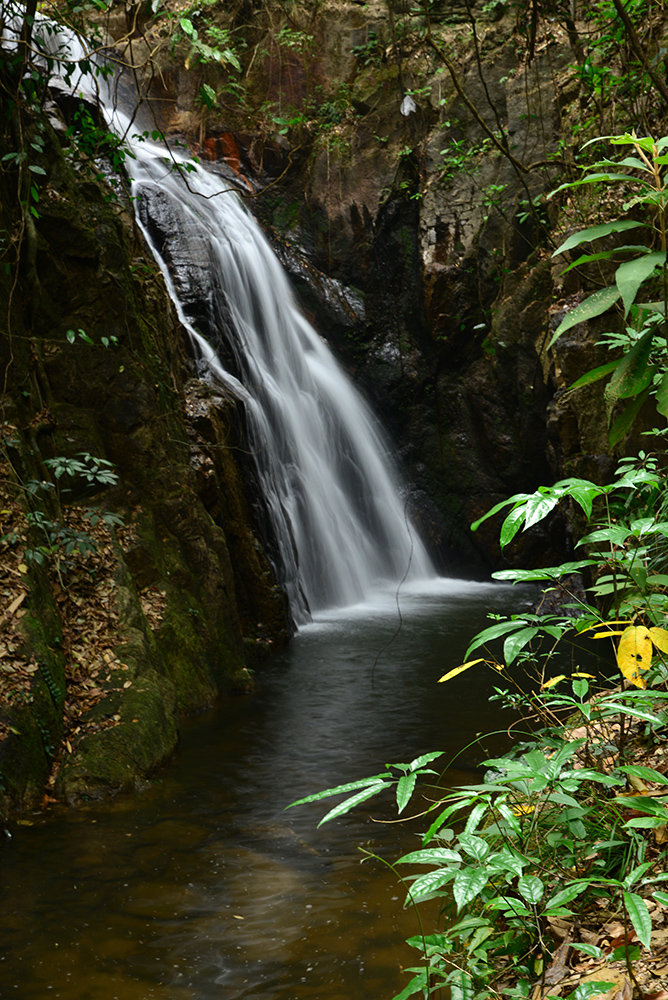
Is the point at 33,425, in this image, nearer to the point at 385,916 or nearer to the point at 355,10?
the point at 385,916

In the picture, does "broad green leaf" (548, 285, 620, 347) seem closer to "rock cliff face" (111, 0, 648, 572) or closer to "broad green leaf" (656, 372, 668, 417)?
"broad green leaf" (656, 372, 668, 417)

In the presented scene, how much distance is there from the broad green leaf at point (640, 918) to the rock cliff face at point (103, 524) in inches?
135

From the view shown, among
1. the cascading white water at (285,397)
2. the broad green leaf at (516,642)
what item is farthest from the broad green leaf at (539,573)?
the cascading white water at (285,397)

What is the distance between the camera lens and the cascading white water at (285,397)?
9.83 meters

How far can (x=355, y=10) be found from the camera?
46.7 ft

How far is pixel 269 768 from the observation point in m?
4.98

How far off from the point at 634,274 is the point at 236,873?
3197 mm

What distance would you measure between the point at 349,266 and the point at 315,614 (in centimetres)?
721

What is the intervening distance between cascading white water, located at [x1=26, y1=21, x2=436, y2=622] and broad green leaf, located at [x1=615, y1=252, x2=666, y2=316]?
7620 millimetres

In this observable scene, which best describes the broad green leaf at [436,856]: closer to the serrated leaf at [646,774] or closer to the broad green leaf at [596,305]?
the serrated leaf at [646,774]

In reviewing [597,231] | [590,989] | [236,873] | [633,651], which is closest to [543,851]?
[590,989]

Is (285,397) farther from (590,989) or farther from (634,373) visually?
(590,989)

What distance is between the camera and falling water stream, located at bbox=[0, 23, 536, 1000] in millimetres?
2891

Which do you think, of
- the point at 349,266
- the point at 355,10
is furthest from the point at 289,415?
the point at 355,10
